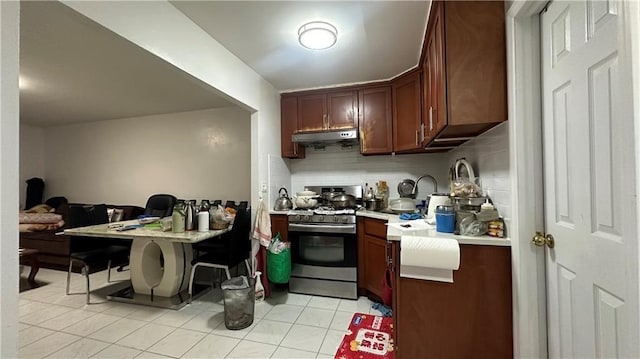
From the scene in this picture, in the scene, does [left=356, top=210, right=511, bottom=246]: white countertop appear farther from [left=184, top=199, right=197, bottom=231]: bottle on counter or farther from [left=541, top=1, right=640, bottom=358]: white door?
[left=184, top=199, right=197, bottom=231]: bottle on counter

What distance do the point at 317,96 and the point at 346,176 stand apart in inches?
41.3

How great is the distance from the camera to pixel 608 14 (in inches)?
30.4

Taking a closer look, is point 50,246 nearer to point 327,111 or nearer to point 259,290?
point 259,290

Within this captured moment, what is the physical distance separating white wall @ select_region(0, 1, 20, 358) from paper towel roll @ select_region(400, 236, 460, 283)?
1.48 meters

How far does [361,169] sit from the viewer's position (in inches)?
127

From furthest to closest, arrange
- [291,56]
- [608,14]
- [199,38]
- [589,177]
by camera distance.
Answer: [291,56] → [199,38] → [589,177] → [608,14]

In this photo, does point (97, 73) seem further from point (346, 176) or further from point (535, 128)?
point (535, 128)

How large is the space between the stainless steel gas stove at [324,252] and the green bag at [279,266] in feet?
0.67

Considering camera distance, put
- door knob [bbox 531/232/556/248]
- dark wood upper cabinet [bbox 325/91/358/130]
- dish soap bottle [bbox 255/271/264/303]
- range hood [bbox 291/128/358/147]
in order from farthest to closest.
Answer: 1. dark wood upper cabinet [bbox 325/91/358/130]
2. range hood [bbox 291/128/358/147]
3. dish soap bottle [bbox 255/271/264/303]
4. door knob [bbox 531/232/556/248]

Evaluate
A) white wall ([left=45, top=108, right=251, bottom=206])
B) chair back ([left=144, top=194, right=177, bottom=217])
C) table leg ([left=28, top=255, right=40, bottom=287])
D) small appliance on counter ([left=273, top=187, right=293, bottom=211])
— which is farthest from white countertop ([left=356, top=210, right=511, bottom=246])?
table leg ([left=28, top=255, right=40, bottom=287])

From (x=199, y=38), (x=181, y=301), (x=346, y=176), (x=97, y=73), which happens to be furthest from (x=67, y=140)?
(x=346, y=176)

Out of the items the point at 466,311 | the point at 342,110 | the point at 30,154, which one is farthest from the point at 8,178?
the point at 30,154

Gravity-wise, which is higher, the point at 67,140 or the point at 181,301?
the point at 67,140

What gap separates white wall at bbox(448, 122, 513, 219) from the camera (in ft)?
4.25
